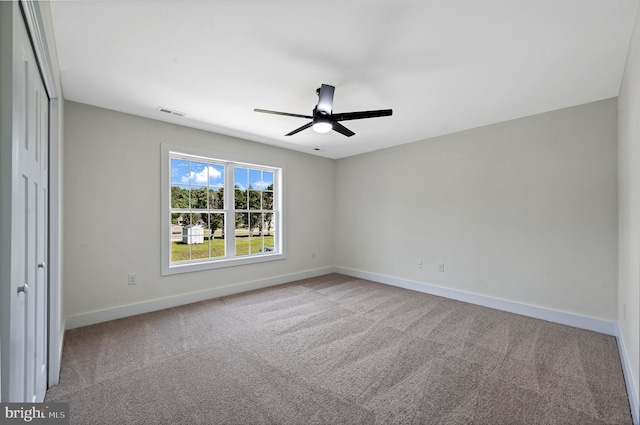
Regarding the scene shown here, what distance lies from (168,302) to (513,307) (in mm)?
4595

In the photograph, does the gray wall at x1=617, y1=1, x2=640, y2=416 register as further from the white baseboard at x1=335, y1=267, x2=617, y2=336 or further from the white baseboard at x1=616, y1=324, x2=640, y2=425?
the white baseboard at x1=335, y1=267, x2=617, y2=336

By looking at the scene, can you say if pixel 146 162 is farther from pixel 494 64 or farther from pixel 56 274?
pixel 494 64

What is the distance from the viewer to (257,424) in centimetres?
171

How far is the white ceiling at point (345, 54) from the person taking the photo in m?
1.76

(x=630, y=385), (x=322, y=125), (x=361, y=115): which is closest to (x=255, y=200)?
(x=322, y=125)

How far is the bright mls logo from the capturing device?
40.6 inches

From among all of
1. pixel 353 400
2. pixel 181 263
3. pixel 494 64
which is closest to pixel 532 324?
pixel 353 400

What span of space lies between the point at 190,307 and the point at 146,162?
79.1 inches

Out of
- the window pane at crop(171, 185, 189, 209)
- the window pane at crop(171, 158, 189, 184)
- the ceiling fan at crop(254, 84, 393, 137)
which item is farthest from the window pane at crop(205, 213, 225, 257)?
the ceiling fan at crop(254, 84, 393, 137)

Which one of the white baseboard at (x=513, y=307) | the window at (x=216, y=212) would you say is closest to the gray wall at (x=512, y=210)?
the white baseboard at (x=513, y=307)

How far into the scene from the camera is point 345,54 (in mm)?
2199

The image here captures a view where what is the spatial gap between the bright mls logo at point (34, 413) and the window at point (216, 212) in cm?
218

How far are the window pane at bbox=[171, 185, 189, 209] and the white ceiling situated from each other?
105cm

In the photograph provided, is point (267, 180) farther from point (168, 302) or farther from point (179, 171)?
point (168, 302)
